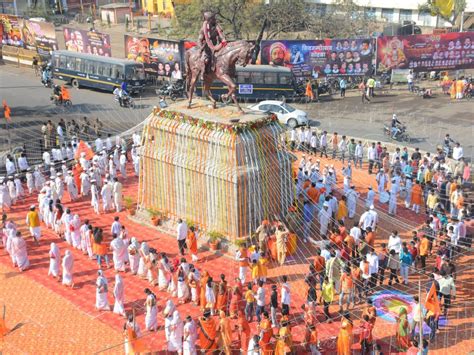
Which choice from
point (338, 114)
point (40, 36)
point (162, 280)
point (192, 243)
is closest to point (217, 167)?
point (192, 243)

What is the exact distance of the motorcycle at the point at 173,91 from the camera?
30.2 metres

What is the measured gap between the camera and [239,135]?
623 inches

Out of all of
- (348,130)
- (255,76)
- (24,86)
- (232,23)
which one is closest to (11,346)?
(348,130)

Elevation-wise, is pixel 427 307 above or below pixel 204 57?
below

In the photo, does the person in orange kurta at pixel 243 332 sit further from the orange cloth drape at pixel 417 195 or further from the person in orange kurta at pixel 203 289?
the orange cloth drape at pixel 417 195

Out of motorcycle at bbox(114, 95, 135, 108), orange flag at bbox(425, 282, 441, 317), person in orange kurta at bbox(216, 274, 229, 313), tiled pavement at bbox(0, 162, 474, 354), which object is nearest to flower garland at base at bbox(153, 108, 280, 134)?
tiled pavement at bbox(0, 162, 474, 354)

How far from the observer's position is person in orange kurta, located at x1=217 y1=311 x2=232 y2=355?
39.3 feet

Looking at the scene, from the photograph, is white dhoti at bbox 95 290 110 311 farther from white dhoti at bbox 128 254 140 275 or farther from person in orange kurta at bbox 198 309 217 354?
person in orange kurta at bbox 198 309 217 354

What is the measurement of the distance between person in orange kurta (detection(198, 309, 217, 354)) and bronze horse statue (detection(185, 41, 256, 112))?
22.2 ft

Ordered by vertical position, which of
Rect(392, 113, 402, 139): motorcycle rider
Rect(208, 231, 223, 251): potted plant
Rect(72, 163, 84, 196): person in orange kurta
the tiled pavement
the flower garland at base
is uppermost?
the flower garland at base

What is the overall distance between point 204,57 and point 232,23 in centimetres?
1900

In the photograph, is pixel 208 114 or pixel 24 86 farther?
pixel 24 86

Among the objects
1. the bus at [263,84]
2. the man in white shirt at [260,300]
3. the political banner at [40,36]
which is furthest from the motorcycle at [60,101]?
the man in white shirt at [260,300]

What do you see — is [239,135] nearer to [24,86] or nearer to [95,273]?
[95,273]
